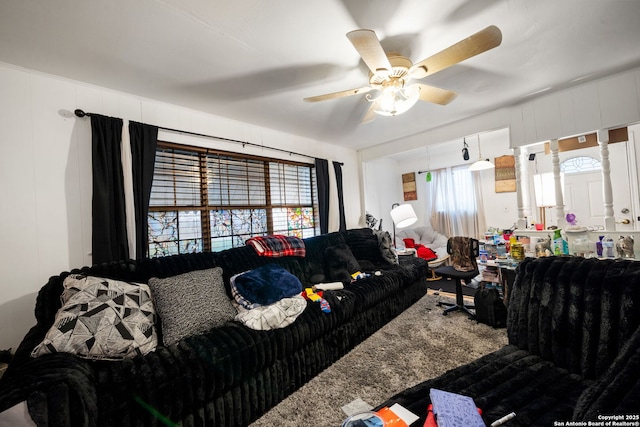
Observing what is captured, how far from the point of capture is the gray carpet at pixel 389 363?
1575 mm

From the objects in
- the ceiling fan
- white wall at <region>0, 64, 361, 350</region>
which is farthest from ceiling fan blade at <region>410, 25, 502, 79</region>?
white wall at <region>0, 64, 361, 350</region>

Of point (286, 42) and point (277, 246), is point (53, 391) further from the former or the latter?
point (286, 42)

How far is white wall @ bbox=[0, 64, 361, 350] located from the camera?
181 cm

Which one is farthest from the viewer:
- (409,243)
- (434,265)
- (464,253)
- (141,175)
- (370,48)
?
(409,243)

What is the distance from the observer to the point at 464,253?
2.96m

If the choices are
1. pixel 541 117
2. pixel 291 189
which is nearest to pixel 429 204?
pixel 541 117

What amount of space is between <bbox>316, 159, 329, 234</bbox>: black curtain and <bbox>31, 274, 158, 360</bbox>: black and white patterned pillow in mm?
2818

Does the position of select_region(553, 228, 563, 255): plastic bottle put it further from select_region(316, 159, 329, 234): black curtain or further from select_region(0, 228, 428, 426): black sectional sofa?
select_region(316, 159, 329, 234): black curtain

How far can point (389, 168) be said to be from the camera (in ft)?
20.5

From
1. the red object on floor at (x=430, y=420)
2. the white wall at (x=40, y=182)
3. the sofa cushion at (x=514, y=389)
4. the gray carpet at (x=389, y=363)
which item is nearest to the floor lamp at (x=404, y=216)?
the gray carpet at (x=389, y=363)

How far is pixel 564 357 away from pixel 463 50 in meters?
1.70

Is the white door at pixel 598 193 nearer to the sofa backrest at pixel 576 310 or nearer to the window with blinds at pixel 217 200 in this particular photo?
the sofa backrest at pixel 576 310

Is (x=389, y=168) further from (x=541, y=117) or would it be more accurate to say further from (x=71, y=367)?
(x=71, y=367)

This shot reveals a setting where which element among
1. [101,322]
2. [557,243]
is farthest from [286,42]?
[557,243]
